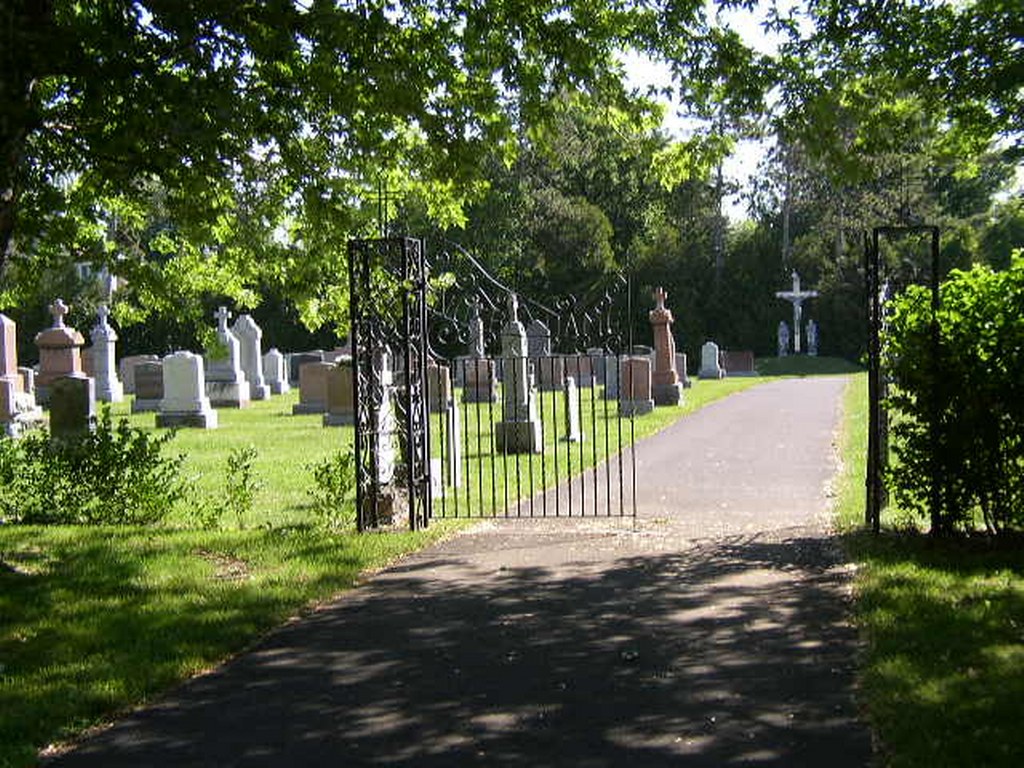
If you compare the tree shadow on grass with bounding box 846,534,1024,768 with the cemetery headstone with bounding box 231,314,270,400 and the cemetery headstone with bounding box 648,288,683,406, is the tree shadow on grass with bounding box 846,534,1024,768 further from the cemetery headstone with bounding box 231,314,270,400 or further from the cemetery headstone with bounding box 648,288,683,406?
the cemetery headstone with bounding box 231,314,270,400

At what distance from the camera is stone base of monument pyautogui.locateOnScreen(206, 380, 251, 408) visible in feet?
94.8

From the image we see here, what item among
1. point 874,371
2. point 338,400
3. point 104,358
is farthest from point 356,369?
point 104,358

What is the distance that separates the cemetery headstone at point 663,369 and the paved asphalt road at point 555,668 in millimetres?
15990

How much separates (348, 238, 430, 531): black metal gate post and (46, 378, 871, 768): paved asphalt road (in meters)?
0.99

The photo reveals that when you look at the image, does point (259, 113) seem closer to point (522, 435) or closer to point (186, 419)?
point (522, 435)

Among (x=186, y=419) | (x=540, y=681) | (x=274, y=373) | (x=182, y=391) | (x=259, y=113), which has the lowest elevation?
(x=540, y=681)

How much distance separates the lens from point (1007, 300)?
8.38m

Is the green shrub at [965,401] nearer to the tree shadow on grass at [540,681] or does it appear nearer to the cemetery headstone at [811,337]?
the tree shadow on grass at [540,681]

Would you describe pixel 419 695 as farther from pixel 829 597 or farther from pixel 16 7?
pixel 16 7

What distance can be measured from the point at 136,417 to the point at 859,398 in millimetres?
17440

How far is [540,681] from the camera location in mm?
5660

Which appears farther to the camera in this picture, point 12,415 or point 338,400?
point 12,415

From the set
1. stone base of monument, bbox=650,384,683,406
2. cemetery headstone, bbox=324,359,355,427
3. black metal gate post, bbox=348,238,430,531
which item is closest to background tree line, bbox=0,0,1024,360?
black metal gate post, bbox=348,238,430,531

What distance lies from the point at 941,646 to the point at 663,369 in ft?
67.6
